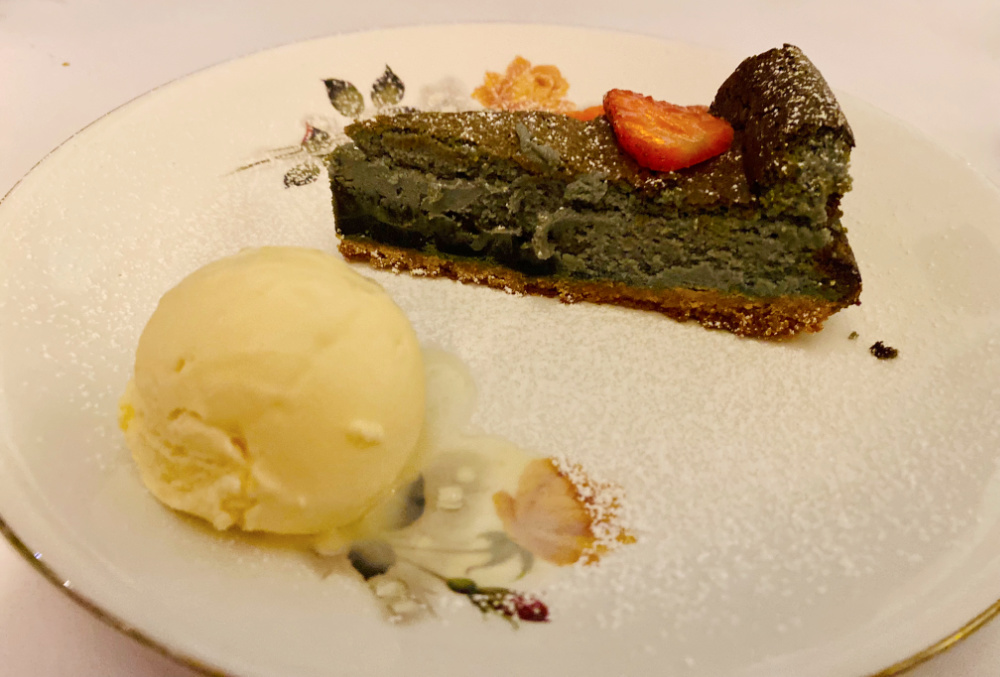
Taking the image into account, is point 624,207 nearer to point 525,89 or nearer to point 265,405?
point 525,89

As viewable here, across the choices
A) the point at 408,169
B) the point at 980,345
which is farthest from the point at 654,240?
the point at 980,345

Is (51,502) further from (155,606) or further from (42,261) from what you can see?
(42,261)

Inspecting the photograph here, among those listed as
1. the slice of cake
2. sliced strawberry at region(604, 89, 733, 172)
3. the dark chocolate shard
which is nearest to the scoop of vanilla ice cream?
the slice of cake

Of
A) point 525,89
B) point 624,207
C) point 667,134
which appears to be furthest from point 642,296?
point 525,89

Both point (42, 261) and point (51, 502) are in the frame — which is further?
point (42, 261)

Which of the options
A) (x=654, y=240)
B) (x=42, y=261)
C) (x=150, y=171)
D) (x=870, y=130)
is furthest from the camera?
(x=870, y=130)

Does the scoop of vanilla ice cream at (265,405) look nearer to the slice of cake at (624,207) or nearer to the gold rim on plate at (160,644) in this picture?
the gold rim on plate at (160,644)
